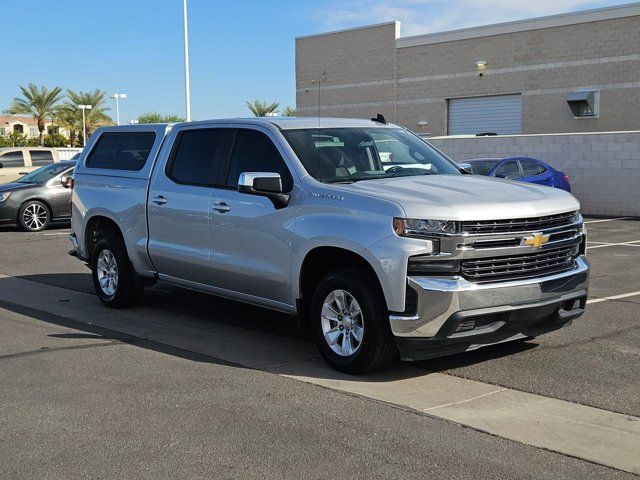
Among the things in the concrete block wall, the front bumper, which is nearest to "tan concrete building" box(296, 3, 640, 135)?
the concrete block wall

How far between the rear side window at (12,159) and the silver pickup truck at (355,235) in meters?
16.3

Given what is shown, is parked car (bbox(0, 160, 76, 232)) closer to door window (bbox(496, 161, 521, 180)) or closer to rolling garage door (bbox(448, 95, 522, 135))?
door window (bbox(496, 161, 521, 180))

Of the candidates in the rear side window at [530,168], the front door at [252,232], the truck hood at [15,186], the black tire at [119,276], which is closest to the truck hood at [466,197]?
the front door at [252,232]

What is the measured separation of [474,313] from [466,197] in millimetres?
873

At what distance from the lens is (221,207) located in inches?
278

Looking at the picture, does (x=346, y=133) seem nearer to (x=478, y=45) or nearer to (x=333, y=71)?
(x=478, y=45)

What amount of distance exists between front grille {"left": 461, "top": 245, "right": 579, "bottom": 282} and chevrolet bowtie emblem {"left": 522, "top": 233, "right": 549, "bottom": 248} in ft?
0.24

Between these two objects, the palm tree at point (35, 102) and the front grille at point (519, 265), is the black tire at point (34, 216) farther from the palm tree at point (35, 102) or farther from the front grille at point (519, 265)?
the palm tree at point (35, 102)

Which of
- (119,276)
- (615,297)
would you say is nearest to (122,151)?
(119,276)

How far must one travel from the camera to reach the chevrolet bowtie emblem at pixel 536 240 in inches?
224

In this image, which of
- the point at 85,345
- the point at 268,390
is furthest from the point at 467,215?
the point at 85,345

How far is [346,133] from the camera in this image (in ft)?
23.0

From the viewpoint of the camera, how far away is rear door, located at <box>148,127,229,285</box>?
732 centimetres

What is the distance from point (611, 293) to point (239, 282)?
4.88 m
